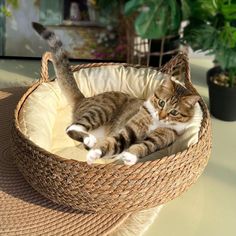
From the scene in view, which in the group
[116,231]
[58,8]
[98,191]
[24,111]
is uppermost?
[58,8]

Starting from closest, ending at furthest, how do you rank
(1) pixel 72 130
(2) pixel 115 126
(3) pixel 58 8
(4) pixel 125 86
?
(1) pixel 72 130
(2) pixel 115 126
(4) pixel 125 86
(3) pixel 58 8

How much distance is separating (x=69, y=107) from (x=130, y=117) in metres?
0.26

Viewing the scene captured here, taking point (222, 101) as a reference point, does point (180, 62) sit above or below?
above

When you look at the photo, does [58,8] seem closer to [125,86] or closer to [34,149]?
[125,86]

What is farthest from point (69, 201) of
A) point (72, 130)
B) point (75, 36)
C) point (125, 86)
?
point (75, 36)

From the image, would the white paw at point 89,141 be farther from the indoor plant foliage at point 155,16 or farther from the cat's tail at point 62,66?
the indoor plant foliage at point 155,16

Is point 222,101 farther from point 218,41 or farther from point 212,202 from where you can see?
point 212,202

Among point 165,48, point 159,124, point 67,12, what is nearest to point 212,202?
point 159,124

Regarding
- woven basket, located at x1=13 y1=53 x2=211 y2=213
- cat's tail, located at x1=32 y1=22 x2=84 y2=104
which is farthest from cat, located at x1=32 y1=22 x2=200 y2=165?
woven basket, located at x1=13 y1=53 x2=211 y2=213

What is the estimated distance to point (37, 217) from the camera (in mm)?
1248

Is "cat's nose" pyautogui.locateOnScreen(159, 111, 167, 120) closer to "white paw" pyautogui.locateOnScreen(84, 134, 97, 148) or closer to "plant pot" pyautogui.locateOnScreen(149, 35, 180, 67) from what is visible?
"white paw" pyautogui.locateOnScreen(84, 134, 97, 148)

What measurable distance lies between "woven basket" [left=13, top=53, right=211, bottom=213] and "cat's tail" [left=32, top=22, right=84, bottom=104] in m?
0.36

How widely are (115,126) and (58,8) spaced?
91 centimetres

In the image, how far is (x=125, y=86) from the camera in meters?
1.67
